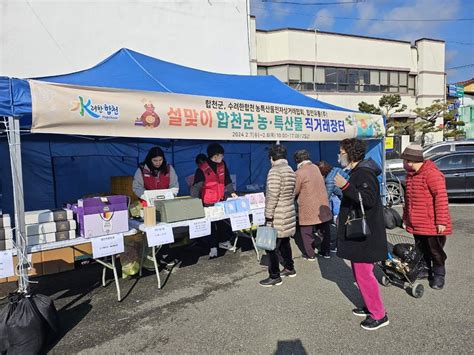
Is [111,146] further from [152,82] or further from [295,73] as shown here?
[295,73]

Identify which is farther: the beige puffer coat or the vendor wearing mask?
the vendor wearing mask

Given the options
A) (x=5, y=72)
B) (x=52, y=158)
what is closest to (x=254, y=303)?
(x=52, y=158)

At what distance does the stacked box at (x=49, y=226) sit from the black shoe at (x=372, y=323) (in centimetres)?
292

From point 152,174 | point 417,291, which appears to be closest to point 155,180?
point 152,174

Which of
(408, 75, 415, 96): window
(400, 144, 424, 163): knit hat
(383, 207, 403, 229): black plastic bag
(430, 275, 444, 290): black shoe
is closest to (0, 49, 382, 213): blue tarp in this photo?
(383, 207, 403, 229): black plastic bag

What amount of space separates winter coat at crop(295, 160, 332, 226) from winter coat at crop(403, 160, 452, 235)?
1299 millimetres

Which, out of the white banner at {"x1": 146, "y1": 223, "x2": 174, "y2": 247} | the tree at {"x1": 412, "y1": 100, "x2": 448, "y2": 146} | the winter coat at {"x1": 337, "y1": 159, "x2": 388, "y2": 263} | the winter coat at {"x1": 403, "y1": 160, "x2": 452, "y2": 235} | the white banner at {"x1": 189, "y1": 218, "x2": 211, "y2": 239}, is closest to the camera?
the winter coat at {"x1": 337, "y1": 159, "x2": 388, "y2": 263}

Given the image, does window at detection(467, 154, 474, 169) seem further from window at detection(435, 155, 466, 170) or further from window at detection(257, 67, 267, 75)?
window at detection(257, 67, 267, 75)

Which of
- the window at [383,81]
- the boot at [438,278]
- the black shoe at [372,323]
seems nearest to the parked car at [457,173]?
the boot at [438,278]

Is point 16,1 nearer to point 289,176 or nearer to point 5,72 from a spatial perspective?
point 5,72

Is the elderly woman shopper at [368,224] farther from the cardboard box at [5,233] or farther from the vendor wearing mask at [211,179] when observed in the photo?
the cardboard box at [5,233]

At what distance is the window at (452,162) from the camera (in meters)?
9.41

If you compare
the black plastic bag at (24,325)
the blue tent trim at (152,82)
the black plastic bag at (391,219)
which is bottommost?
the black plastic bag at (24,325)

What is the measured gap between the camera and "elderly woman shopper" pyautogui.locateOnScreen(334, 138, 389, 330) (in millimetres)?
3008
